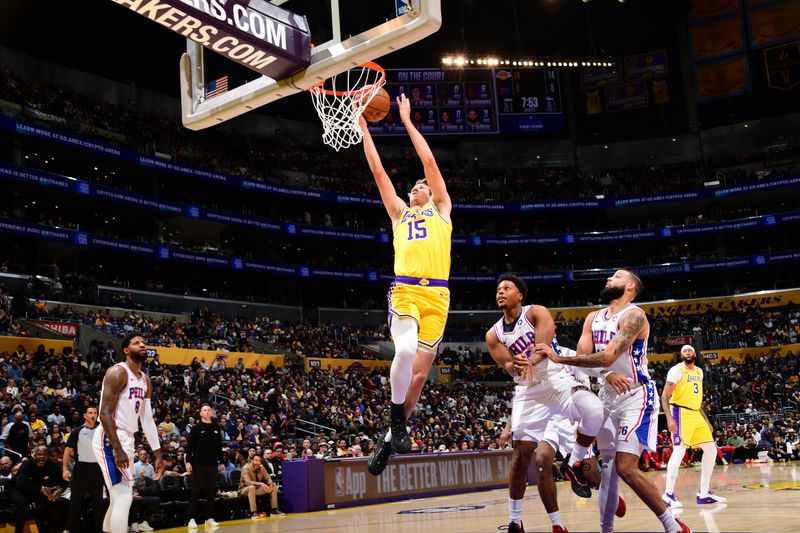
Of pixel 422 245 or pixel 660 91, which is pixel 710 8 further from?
pixel 422 245

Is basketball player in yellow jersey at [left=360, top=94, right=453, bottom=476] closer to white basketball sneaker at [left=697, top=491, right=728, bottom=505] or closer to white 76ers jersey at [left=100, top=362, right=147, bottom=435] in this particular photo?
white 76ers jersey at [left=100, top=362, right=147, bottom=435]

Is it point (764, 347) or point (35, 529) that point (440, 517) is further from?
point (764, 347)

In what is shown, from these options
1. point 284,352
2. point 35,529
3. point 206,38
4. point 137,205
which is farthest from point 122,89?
point 206,38

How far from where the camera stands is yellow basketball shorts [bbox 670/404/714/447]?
11.8 m

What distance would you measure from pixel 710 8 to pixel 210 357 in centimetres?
3438

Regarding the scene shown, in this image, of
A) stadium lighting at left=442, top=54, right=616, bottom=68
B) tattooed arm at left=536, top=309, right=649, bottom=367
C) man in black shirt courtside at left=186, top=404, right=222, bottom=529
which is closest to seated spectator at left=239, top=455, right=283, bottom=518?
man in black shirt courtside at left=186, top=404, right=222, bottom=529

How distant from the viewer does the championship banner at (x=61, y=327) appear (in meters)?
26.3

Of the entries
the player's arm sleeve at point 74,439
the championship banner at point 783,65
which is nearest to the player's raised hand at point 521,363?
the player's arm sleeve at point 74,439

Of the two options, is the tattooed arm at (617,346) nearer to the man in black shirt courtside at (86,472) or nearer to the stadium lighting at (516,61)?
the man in black shirt courtside at (86,472)

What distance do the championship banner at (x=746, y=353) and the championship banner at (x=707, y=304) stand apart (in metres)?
4.54

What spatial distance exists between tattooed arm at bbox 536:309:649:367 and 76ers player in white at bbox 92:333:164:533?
13.7 feet

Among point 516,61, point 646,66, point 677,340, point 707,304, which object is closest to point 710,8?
point 646,66

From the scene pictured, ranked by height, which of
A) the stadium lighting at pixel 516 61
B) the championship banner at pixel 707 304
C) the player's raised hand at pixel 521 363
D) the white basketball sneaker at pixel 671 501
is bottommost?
the white basketball sneaker at pixel 671 501

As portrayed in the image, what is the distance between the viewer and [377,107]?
7.83 m
